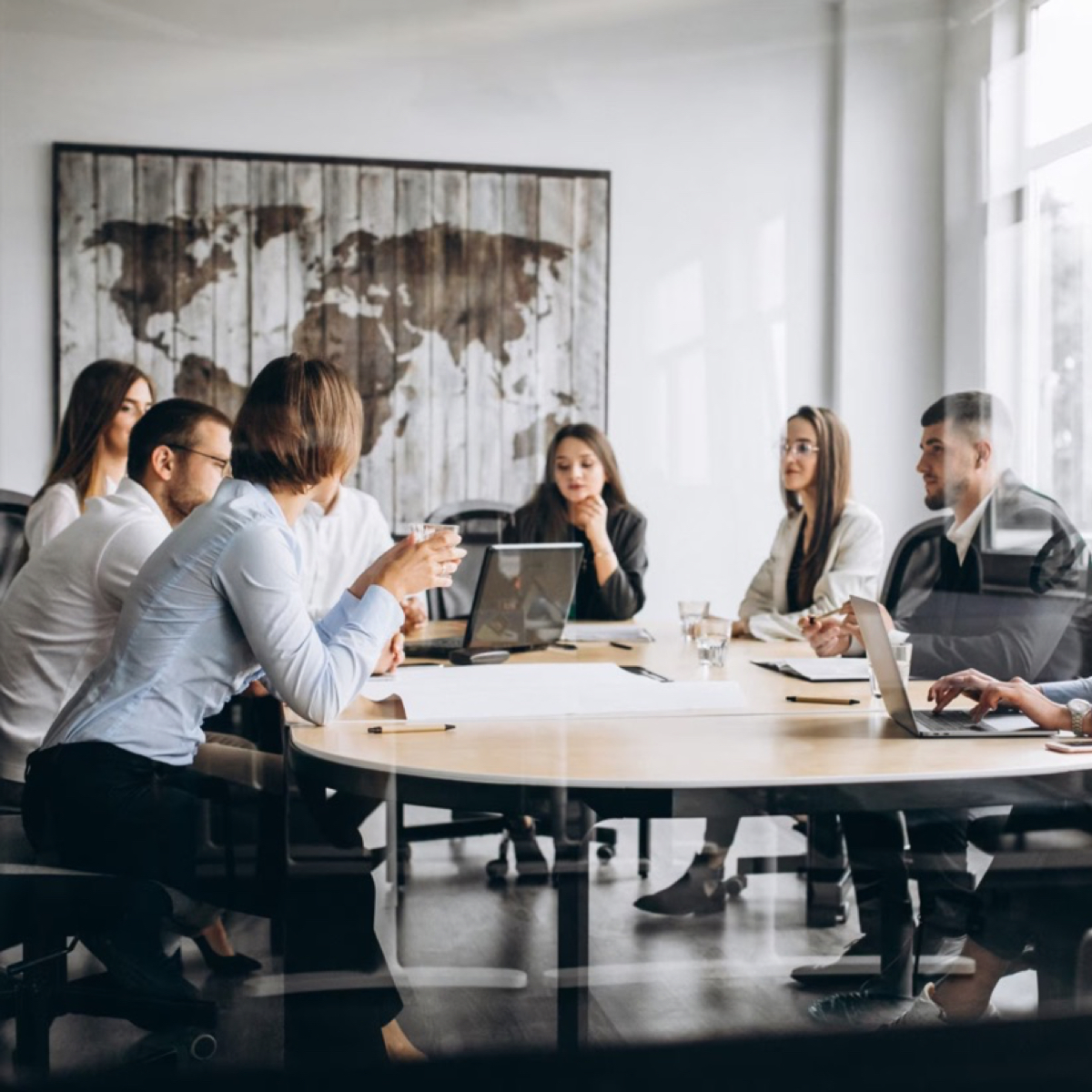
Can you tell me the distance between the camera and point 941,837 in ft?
5.49

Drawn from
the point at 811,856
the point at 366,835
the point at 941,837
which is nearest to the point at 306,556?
the point at 366,835

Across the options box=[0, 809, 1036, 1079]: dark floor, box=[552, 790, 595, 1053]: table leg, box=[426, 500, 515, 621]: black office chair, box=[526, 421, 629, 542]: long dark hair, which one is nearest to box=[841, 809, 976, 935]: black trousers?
box=[0, 809, 1036, 1079]: dark floor

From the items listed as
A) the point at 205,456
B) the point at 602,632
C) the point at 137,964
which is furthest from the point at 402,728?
the point at 602,632

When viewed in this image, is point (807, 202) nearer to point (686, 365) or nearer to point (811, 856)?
point (686, 365)

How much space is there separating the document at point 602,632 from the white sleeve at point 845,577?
0.21 metres

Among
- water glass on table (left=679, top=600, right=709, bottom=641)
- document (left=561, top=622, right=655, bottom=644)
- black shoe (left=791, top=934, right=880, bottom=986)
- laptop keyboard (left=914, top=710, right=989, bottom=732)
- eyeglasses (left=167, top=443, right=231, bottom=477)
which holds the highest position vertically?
eyeglasses (left=167, top=443, right=231, bottom=477)

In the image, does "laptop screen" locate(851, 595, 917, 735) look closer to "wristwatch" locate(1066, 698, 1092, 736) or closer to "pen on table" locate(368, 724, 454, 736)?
"wristwatch" locate(1066, 698, 1092, 736)

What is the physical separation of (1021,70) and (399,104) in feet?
2.97

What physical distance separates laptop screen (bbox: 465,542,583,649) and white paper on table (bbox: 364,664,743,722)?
17 centimetres

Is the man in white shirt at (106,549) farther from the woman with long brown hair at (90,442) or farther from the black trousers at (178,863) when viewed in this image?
the black trousers at (178,863)

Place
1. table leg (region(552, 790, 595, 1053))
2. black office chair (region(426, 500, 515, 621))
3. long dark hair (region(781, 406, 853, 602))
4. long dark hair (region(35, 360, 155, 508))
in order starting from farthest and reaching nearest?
black office chair (region(426, 500, 515, 621))
long dark hair (region(781, 406, 853, 602))
long dark hair (region(35, 360, 155, 508))
table leg (region(552, 790, 595, 1053))

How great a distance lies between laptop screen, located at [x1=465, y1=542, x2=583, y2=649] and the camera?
211cm

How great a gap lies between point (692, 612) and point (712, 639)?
0.18 feet

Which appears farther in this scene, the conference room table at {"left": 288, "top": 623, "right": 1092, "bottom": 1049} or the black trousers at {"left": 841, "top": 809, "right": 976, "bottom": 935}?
the black trousers at {"left": 841, "top": 809, "right": 976, "bottom": 935}
